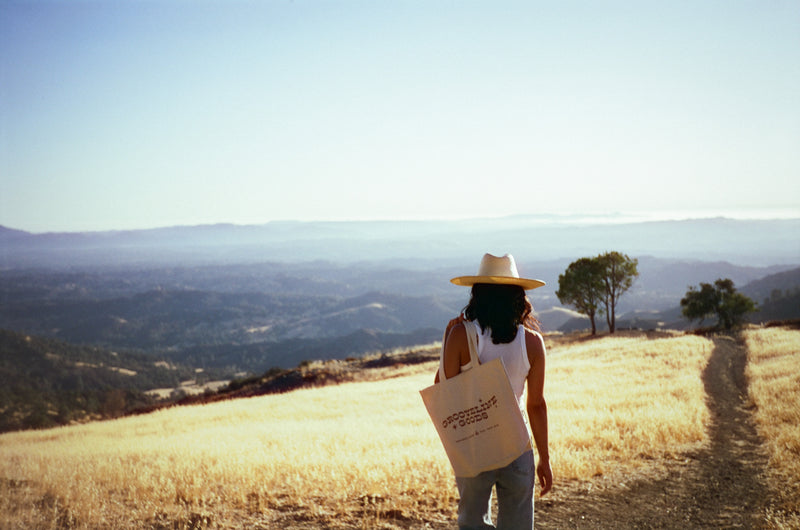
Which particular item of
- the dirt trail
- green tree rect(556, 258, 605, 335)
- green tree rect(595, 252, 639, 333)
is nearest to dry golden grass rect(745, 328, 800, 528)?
the dirt trail

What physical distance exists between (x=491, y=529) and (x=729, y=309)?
5224 cm

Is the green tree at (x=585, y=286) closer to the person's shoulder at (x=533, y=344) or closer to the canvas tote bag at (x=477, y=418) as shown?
the person's shoulder at (x=533, y=344)

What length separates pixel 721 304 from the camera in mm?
46062

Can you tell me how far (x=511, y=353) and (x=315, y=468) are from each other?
19.2 ft

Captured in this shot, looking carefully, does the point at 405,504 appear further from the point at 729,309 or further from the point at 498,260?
the point at 729,309

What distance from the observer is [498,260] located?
3.84 m

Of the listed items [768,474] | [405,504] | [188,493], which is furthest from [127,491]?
[768,474]

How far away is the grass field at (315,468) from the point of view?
6344mm

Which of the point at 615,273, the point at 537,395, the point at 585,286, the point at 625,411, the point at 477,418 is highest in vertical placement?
the point at 537,395

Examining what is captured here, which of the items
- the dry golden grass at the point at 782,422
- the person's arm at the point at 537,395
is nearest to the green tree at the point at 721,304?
the dry golden grass at the point at 782,422

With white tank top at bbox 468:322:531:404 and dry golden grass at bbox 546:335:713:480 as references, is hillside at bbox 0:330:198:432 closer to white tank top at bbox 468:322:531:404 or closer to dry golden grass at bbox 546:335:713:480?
dry golden grass at bbox 546:335:713:480

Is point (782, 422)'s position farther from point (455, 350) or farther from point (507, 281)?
point (455, 350)

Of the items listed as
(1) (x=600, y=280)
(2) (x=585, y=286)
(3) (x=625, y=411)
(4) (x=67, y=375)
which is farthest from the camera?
(4) (x=67, y=375)

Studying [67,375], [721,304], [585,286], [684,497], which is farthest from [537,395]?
[67,375]
